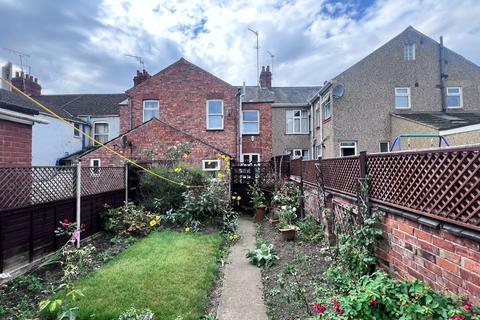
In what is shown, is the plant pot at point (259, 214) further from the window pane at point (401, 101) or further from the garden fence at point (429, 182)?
the window pane at point (401, 101)

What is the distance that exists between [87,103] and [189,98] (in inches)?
515

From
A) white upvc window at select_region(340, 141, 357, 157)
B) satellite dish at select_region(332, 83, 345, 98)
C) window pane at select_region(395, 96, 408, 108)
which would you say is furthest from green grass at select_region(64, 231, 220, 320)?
window pane at select_region(395, 96, 408, 108)

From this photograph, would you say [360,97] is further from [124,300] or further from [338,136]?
[124,300]

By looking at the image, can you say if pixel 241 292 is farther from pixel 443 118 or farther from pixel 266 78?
pixel 266 78

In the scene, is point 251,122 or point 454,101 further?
point 251,122

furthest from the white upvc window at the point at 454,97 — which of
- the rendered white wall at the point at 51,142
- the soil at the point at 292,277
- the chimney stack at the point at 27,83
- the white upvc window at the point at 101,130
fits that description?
the chimney stack at the point at 27,83

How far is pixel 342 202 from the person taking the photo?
174 inches

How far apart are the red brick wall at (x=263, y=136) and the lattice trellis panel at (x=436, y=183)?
14523 millimetres

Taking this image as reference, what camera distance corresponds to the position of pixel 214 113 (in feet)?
51.9

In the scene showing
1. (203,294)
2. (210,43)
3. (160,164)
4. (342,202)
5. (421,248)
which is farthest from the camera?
(210,43)

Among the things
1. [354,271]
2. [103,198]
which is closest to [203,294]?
[354,271]

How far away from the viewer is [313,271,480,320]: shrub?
5.56 feet

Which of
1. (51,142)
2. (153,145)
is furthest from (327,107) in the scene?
(51,142)

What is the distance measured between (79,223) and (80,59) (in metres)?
7.69
